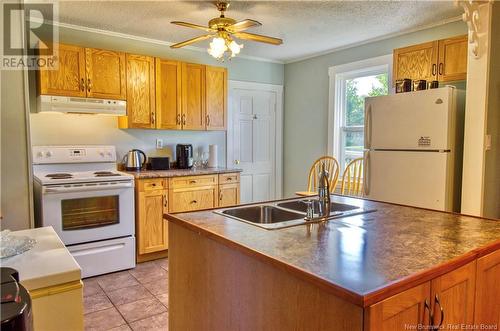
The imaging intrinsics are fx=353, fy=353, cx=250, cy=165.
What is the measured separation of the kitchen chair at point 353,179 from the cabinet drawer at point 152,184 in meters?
2.03

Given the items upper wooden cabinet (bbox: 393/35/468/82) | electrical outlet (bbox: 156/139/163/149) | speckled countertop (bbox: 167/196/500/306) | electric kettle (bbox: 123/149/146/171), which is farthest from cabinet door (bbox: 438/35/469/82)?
electric kettle (bbox: 123/149/146/171)

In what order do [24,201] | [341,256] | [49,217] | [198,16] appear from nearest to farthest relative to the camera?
[341,256] < [24,201] < [49,217] < [198,16]

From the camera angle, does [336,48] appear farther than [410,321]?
Yes

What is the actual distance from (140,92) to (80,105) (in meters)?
0.64

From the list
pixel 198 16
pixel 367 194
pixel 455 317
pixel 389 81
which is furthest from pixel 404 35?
pixel 455 317

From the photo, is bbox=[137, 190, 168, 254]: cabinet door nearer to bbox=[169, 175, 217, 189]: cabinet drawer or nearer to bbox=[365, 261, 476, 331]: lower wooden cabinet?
bbox=[169, 175, 217, 189]: cabinet drawer

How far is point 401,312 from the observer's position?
1.00 meters

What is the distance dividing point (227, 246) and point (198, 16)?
2583 millimetres

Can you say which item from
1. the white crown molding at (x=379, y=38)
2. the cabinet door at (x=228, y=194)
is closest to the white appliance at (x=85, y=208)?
the cabinet door at (x=228, y=194)

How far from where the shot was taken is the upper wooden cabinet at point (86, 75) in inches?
129

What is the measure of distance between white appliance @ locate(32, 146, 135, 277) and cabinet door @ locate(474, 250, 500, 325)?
2.87 m

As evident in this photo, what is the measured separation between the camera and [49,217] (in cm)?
A: 299

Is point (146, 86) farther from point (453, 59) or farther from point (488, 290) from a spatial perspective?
point (488, 290)

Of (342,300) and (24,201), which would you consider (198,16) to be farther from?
(342,300)
